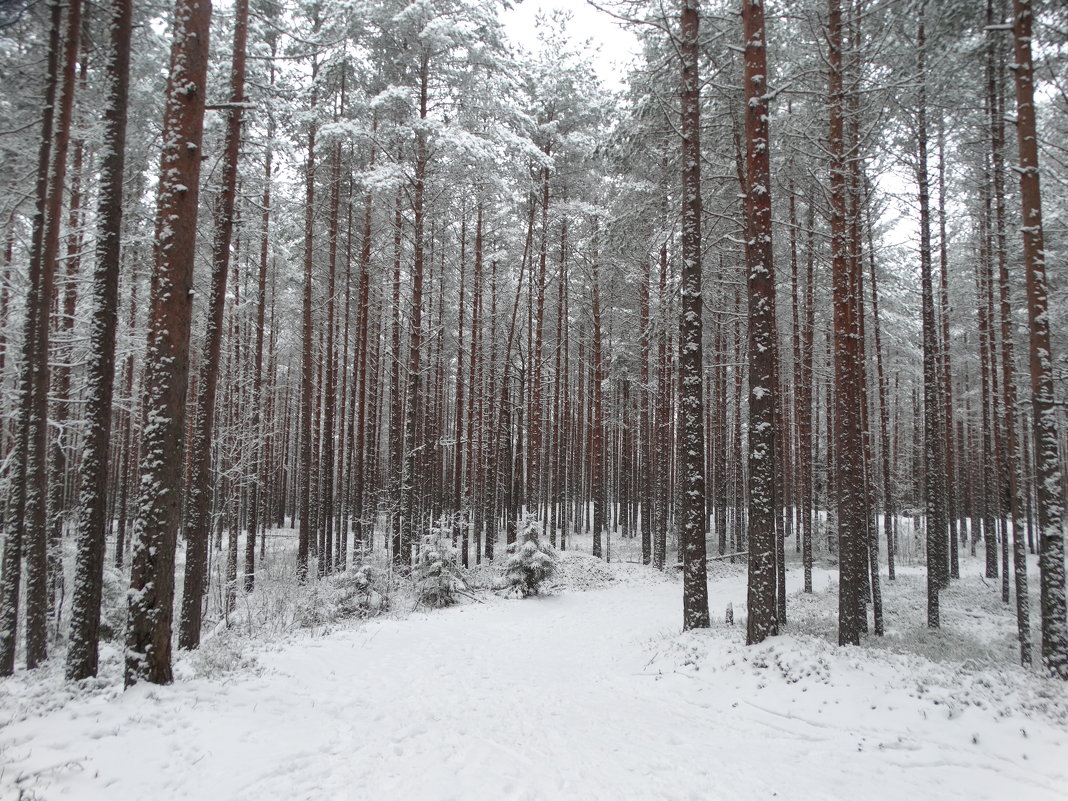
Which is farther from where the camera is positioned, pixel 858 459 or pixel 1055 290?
pixel 1055 290

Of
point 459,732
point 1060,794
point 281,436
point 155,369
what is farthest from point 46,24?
point 281,436

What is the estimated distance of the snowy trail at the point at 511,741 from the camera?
4527 millimetres

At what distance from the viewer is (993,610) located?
48.4 feet

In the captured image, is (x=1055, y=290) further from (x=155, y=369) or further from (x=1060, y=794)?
(x=155, y=369)

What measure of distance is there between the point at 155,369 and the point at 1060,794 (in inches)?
370

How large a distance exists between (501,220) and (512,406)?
7.51 meters

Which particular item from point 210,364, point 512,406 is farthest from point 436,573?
point 512,406

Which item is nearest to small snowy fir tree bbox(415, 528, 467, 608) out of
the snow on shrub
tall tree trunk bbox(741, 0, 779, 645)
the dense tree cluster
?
the dense tree cluster

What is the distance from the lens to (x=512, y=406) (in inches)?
870

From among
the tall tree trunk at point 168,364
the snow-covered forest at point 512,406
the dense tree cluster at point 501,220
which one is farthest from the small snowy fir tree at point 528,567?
the tall tree trunk at point 168,364

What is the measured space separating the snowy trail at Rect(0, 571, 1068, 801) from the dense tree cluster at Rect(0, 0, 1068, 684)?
1.22 metres

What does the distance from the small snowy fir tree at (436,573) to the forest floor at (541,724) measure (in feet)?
12.8

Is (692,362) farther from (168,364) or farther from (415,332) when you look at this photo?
(168,364)

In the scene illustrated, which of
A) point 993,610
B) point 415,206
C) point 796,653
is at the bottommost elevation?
point 993,610
